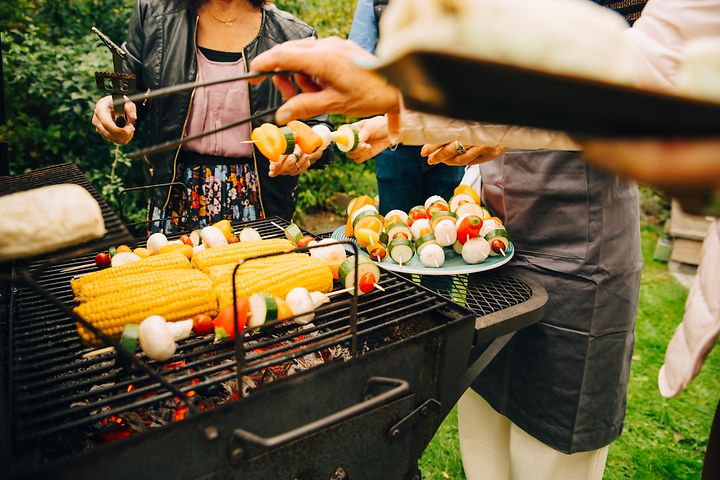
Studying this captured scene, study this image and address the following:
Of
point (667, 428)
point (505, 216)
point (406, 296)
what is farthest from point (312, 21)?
point (667, 428)

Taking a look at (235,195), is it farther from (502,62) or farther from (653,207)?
(653,207)

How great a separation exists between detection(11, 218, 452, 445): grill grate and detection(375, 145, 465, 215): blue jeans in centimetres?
254

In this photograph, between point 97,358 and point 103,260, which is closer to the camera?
point 97,358

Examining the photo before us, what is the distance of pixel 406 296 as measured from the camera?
6.45 feet

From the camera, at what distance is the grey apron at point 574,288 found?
2.28 m

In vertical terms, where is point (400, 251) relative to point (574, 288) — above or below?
above

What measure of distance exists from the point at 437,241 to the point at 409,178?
2.27 metres

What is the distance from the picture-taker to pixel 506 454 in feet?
→ 9.68

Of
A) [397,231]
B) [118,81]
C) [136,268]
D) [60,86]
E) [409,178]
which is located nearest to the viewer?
[136,268]

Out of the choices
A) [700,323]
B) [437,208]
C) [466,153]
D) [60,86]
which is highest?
[60,86]

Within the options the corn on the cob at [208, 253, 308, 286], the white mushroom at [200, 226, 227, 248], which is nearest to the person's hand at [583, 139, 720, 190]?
the corn on the cob at [208, 253, 308, 286]

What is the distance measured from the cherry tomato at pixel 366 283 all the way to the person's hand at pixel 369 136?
29.9 inches

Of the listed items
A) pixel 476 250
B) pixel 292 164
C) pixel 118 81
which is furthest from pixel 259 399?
pixel 118 81

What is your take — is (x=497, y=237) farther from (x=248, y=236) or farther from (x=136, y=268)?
(x=136, y=268)
